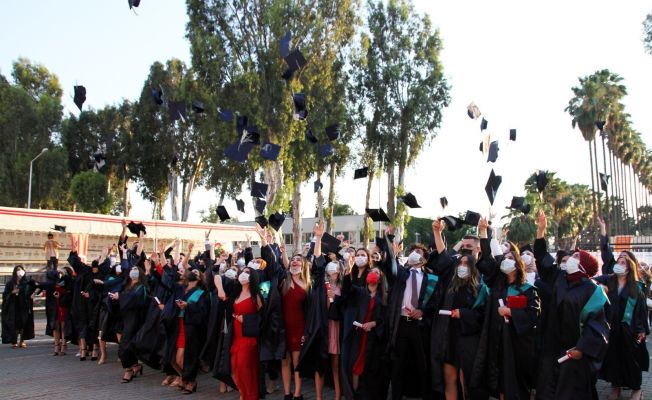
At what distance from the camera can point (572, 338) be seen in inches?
252

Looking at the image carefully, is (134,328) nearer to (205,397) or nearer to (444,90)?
(205,397)

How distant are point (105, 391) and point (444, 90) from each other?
1190 inches

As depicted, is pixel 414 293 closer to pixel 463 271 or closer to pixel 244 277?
pixel 463 271

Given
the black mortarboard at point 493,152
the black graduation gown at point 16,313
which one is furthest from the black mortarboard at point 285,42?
the black graduation gown at point 16,313

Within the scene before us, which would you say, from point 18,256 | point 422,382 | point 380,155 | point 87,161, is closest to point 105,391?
point 422,382

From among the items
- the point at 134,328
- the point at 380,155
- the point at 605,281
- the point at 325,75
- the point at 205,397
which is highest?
the point at 325,75

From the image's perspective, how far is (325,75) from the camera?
3247cm

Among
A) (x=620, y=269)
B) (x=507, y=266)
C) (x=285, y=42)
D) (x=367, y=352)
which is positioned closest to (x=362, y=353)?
(x=367, y=352)

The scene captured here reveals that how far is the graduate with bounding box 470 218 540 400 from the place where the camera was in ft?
23.3

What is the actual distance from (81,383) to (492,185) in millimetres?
6683

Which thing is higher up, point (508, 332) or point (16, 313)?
point (508, 332)

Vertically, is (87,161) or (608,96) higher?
(608,96)

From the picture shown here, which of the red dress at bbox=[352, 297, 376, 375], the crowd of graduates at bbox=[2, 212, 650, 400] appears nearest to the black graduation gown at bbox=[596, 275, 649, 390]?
the crowd of graduates at bbox=[2, 212, 650, 400]

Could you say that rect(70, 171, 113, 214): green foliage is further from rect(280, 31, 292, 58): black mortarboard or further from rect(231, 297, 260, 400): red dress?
rect(231, 297, 260, 400): red dress
